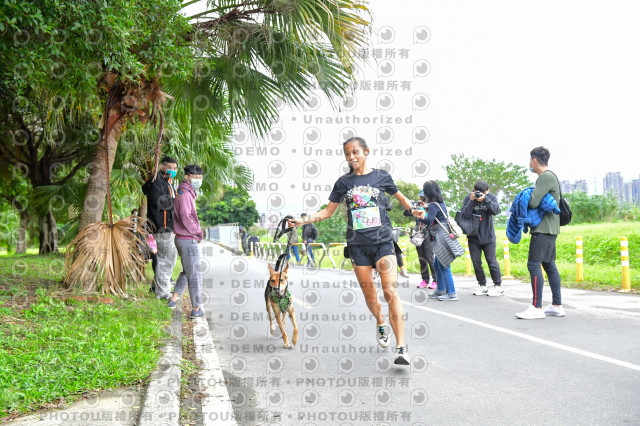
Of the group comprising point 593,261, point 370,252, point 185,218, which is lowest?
point 593,261

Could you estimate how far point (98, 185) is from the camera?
8500 millimetres

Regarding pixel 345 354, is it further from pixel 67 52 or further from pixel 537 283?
pixel 67 52

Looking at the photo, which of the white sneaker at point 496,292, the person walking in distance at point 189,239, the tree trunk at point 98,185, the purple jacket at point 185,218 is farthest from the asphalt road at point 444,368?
the tree trunk at point 98,185

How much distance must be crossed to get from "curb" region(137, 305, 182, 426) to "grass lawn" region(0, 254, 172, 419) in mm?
109

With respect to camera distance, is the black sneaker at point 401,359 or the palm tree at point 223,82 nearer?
the black sneaker at point 401,359

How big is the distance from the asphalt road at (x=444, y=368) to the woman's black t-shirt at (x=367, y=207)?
1155 mm

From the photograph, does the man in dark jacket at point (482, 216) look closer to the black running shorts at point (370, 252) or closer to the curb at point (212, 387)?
the black running shorts at point (370, 252)

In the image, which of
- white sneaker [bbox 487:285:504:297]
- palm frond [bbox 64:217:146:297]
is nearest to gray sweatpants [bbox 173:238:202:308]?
palm frond [bbox 64:217:146:297]

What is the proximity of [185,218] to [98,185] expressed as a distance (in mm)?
2256

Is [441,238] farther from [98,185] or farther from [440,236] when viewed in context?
[98,185]

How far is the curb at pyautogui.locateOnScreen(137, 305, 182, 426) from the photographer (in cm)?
331

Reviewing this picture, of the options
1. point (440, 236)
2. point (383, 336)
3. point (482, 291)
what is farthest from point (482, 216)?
point (383, 336)

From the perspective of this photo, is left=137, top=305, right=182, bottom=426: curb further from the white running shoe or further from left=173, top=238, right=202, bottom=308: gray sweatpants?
left=173, top=238, right=202, bottom=308: gray sweatpants

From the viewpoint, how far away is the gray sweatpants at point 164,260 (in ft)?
26.2
